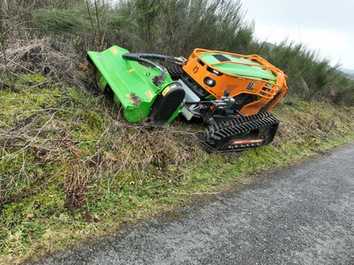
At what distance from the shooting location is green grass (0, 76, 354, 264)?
2.63m

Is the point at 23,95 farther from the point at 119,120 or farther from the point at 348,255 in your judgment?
the point at 348,255

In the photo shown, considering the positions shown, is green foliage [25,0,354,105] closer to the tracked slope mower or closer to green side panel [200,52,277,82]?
the tracked slope mower

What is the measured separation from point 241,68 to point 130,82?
5.31ft

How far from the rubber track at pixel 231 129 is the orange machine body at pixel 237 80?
25cm

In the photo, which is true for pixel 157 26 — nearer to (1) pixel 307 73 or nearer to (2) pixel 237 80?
(2) pixel 237 80

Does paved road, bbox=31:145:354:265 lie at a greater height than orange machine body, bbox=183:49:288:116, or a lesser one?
lesser

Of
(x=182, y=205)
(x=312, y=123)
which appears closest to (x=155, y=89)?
(x=182, y=205)

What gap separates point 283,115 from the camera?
7062 millimetres

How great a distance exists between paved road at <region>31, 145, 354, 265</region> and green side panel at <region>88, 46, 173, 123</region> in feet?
3.67

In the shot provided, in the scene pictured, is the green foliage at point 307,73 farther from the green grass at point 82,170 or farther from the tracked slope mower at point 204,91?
the green grass at point 82,170

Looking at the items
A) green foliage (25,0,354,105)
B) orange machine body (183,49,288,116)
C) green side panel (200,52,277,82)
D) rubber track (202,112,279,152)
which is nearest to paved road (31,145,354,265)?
rubber track (202,112,279,152)

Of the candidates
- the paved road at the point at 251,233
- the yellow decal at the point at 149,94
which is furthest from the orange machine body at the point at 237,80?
the paved road at the point at 251,233

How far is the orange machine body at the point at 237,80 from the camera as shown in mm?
4348

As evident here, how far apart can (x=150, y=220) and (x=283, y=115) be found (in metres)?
4.81
